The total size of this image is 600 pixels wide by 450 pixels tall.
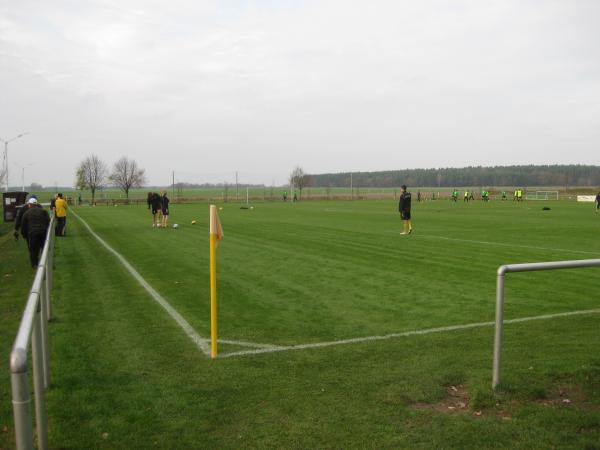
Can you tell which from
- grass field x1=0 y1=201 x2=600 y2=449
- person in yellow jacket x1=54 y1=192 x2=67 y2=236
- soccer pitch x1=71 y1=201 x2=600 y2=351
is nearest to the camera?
grass field x1=0 y1=201 x2=600 y2=449

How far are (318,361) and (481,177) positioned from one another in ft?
512

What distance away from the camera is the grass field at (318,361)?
13.6 feet

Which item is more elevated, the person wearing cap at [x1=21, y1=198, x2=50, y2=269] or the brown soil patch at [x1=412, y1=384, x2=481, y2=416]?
the person wearing cap at [x1=21, y1=198, x2=50, y2=269]

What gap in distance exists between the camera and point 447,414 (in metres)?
4.43

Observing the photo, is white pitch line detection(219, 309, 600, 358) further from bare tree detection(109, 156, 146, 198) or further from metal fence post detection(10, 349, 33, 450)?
bare tree detection(109, 156, 146, 198)

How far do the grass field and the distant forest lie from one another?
11724 cm

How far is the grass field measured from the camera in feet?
13.6

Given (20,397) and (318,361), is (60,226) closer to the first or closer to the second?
(318,361)

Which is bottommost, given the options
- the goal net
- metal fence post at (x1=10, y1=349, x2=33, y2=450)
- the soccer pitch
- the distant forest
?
the soccer pitch

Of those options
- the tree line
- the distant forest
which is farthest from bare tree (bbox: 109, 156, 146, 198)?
the distant forest

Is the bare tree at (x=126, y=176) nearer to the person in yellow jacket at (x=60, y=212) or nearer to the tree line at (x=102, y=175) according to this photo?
the tree line at (x=102, y=175)

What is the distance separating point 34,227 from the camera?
40.5ft

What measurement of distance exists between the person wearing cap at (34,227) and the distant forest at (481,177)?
380ft

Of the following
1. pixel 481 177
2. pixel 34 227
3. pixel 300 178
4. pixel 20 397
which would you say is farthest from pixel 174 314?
pixel 481 177
